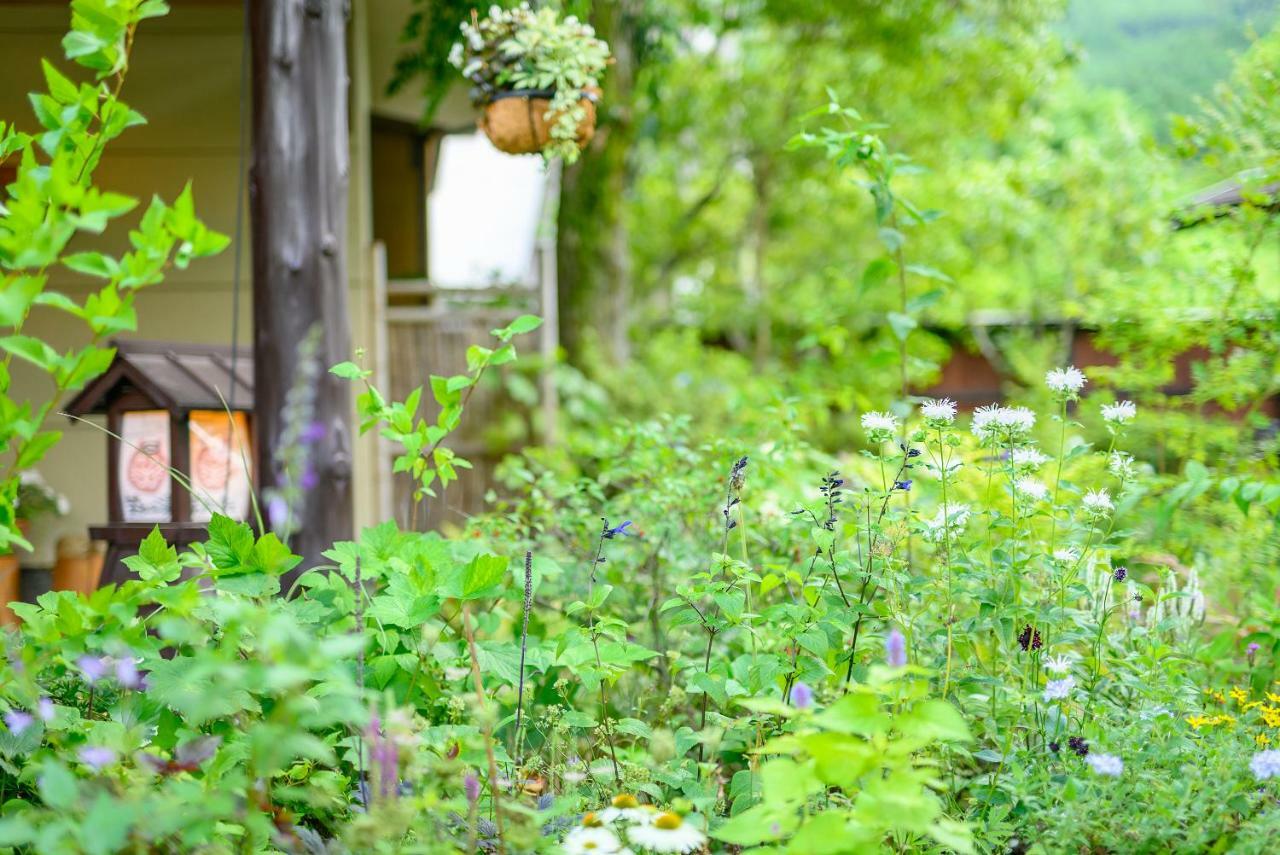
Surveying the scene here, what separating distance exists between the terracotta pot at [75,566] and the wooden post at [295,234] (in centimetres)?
171

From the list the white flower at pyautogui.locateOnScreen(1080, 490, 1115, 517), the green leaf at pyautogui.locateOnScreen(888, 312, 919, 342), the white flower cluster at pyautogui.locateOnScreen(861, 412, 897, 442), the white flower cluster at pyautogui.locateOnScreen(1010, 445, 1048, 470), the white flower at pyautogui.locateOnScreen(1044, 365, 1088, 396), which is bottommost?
the white flower at pyautogui.locateOnScreen(1080, 490, 1115, 517)

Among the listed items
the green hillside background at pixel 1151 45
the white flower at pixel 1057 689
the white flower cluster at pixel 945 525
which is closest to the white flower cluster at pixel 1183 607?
the white flower cluster at pixel 945 525

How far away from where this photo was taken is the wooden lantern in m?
2.93

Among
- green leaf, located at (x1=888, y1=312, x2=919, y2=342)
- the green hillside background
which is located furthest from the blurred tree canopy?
the green hillside background

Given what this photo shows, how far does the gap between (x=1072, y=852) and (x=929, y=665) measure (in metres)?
0.48

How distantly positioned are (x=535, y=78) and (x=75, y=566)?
267 centimetres

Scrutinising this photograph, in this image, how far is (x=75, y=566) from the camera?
420 centimetres

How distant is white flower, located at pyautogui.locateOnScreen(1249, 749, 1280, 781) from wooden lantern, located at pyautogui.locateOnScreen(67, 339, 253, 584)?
239cm

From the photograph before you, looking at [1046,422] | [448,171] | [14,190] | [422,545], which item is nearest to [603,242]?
[448,171]

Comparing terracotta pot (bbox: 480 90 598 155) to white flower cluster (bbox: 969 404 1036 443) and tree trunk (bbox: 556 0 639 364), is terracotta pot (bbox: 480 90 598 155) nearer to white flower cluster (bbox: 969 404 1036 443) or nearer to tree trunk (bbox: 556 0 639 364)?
white flower cluster (bbox: 969 404 1036 443)

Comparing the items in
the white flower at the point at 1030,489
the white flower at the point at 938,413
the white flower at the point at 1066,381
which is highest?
the white flower at the point at 1066,381

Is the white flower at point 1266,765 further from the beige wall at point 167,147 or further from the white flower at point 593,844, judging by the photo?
the beige wall at point 167,147

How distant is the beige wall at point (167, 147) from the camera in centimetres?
477

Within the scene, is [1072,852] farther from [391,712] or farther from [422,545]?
[422,545]
